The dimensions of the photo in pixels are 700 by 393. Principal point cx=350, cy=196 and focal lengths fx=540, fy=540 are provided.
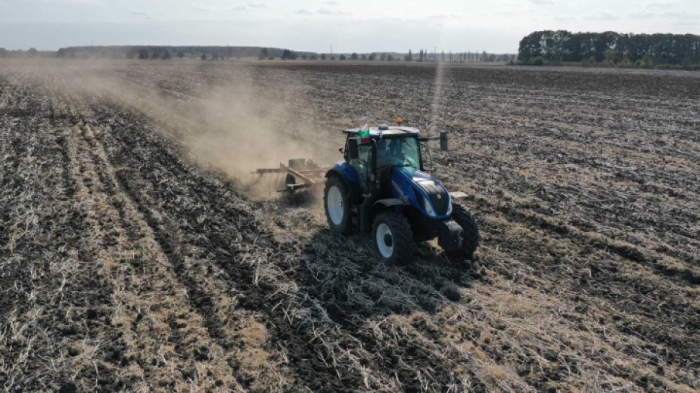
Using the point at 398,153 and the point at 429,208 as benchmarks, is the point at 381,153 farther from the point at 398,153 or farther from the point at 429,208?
the point at 429,208

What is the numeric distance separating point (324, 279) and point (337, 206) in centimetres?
223

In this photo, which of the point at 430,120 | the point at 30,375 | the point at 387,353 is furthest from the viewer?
the point at 430,120

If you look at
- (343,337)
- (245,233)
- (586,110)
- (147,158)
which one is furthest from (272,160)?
(586,110)

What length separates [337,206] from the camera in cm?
989

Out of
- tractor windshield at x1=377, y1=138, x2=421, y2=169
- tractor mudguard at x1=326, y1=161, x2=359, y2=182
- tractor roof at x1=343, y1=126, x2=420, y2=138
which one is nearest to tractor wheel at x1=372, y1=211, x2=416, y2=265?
tractor windshield at x1=377, y1=138, x2=421, y2=169

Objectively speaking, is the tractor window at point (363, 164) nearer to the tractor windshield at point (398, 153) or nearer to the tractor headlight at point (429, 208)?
the tractor windshield at point (398, 153)

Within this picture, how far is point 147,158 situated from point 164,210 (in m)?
4.86

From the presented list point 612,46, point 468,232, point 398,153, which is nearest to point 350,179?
point 398,153

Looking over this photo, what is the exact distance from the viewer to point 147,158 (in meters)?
15.0

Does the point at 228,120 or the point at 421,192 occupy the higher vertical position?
the point at 228,120

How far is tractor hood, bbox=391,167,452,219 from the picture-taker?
25.9 feet

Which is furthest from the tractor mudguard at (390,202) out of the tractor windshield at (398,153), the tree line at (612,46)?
the tree line at (612,46)

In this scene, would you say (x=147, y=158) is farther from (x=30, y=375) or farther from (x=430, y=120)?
(x=430, y=120)

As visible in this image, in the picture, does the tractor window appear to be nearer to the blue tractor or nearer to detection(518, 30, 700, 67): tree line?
the blue tractor
